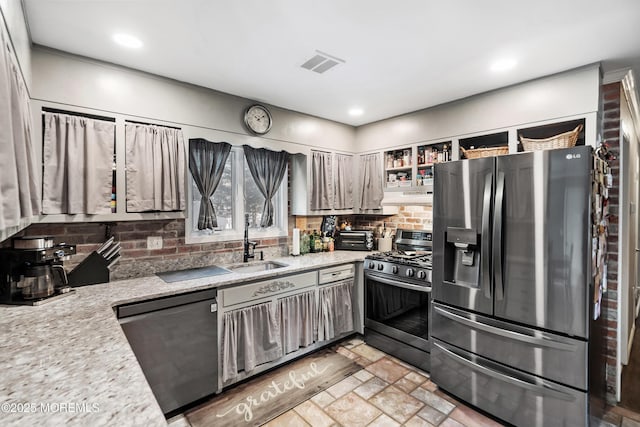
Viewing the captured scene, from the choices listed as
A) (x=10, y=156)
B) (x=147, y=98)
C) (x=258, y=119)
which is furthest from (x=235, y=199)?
(x=10, y=156)

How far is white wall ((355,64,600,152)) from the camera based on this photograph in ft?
7.48

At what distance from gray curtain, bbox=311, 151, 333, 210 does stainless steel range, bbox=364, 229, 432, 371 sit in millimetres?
851

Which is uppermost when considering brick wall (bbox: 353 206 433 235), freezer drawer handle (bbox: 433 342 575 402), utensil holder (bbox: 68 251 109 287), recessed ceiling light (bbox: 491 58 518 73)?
recessed ceiling light (bbox: 491 58 518 73)

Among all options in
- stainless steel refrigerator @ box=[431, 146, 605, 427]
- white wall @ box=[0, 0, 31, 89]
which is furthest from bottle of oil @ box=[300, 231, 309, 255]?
white wall @ box=[0, 0, 31, 89]

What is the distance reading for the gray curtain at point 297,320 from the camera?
2754 millimetres

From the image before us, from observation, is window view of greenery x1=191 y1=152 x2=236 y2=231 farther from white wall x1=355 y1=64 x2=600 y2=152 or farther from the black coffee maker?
white wall x1=355 y1=64 x2=600 y2=152

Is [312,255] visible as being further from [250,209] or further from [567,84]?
[567,84]

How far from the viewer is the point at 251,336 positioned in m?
2.53

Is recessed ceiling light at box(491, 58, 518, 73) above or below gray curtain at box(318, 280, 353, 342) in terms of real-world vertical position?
above

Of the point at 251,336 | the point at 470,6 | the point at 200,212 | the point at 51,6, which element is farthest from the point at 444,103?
the point at 51,6

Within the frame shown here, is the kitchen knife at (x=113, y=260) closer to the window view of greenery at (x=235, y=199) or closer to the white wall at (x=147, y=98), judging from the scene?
the window view of greenery at (x=235, y=199)

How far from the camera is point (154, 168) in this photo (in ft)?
7.84

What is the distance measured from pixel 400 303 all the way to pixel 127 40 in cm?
296

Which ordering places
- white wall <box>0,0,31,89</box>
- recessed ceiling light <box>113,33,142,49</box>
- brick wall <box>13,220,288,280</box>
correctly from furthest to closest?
brick wall <box>13,220,288,280</box>
recessed ceiling light <box>113,33,142,49</box>
white wall <box>0,0,31,89</box>
